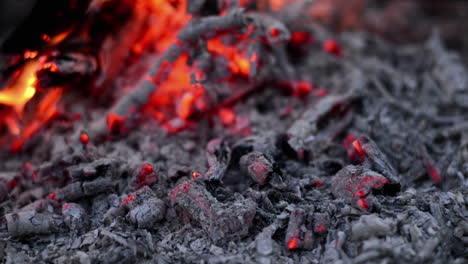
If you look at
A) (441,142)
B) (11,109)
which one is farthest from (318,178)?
(11,109)

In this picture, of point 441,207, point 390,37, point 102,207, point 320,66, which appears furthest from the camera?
point 390,37

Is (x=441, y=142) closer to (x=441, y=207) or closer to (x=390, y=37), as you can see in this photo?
(x=441, y=207)

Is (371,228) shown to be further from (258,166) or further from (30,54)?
(30,54)

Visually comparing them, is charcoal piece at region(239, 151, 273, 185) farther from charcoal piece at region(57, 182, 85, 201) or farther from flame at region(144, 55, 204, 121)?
charcoal piece at region(57, 182, 85, 201)

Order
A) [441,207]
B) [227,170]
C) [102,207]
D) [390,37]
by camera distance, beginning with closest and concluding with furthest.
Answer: [441,207] < [102,207] < [227,170] < [390,37]

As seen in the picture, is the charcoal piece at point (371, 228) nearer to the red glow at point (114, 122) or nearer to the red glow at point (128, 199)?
the red glow at point (128, 199)

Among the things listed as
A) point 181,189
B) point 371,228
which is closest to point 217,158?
point 181,189

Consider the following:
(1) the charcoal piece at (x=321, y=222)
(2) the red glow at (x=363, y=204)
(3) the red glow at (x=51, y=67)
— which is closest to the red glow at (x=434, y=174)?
(2) the red glow at (x=363, y=204)
